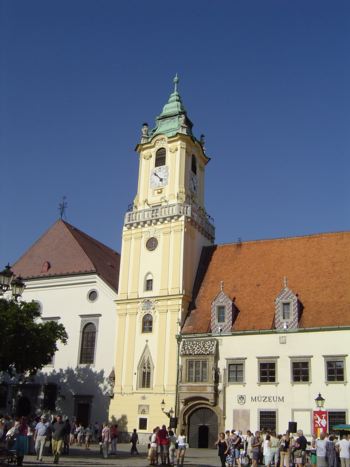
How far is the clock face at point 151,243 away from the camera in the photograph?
40.3m

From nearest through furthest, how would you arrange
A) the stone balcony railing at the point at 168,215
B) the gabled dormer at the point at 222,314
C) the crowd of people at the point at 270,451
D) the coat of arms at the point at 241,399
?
the crowd of people at the point at 270,451, the coat of arms at the point at 241,399, the gabled dormer at the point at 222,314, the stone balcony railing at the point at 168,215

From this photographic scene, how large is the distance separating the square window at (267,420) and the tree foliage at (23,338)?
12.3 metres

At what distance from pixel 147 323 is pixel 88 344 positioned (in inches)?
217

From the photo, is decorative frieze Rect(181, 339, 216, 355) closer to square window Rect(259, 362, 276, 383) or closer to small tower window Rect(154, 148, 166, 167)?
square window Rect(259, 362, 276, 383)

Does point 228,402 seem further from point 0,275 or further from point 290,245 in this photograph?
point 0,275

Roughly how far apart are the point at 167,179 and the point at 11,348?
1825 cm

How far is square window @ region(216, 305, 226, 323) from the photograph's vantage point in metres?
35.9

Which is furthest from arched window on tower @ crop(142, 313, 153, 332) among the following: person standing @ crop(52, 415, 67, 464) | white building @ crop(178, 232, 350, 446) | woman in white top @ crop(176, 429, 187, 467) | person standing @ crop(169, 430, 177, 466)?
person standing @ crop(52, 415, 67, 464)

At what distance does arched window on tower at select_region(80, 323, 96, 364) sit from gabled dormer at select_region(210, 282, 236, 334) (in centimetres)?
970

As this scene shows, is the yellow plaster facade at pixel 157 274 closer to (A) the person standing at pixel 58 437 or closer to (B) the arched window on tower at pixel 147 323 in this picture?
(B) the arched window on tower at pixel 147 323

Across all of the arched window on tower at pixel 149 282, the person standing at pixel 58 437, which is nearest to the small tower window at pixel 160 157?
the arched window on tower at pixel 149 282

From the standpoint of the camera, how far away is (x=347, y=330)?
3195cm

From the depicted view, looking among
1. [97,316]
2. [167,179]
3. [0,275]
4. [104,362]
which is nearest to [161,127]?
[167,179]

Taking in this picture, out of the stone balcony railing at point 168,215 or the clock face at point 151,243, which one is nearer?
the stone balcony railing at point 168,215
